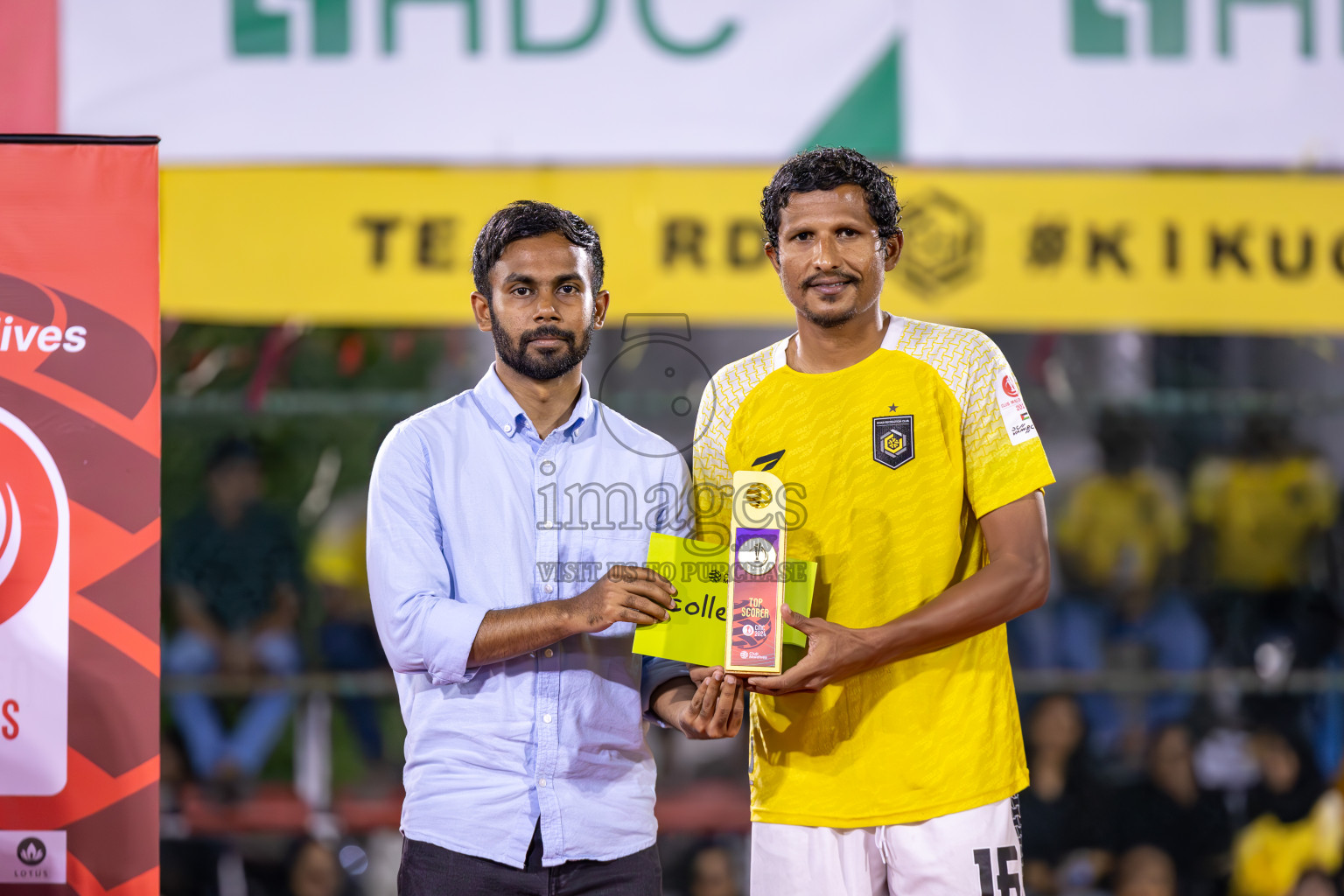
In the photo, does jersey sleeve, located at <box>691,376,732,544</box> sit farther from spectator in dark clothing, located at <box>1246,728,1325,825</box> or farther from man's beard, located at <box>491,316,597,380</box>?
spectator in dark clothing, located at <box>1246,728,1325,825</box>

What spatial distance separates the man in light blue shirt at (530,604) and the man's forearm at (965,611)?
280mm

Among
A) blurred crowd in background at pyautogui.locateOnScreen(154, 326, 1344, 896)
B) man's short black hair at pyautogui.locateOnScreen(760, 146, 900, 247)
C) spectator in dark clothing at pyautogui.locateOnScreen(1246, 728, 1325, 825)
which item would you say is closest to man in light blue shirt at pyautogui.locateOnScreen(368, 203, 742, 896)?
man's short black hair at pyautogui.locateOnScreen(760, 146, 900, 247)

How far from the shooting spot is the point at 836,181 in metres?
2.22

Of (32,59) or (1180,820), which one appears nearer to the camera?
(32,59)

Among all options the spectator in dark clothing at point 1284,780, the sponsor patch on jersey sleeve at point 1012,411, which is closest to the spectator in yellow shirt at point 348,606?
the sponsor patch on jersey sleeve at point 1012,411

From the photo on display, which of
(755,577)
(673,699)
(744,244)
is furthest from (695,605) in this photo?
(744,244)

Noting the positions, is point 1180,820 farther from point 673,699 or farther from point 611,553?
point 611,553

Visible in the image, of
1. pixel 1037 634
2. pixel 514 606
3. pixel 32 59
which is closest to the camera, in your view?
pixel 514 606

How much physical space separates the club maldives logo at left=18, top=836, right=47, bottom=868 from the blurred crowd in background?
1.99m

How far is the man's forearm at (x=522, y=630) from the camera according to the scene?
6.64 feet

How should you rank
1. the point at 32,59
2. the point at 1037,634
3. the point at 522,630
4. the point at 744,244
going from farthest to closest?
the point at 1037,634
the point at 744,244
the point at 32,59
the point at 522,630

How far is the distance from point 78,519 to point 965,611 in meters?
1.70

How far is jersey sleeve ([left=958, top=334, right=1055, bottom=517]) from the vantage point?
217 centimetres

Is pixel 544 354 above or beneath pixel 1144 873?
above
